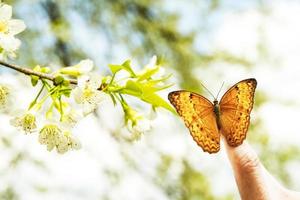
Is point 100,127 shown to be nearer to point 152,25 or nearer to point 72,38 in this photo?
point 72,38

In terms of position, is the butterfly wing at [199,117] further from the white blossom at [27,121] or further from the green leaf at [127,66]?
the white blossom at [27,121]

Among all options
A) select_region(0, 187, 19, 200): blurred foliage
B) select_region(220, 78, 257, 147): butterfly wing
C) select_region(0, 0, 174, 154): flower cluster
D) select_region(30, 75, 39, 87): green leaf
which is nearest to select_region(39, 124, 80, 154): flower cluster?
select_region(0, 0, 174, 154): flower cluster

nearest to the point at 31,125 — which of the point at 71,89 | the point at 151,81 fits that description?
the point at 71,89

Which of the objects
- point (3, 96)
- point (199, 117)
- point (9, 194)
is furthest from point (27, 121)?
point (9, 194)

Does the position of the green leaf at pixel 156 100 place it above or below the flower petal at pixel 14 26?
below

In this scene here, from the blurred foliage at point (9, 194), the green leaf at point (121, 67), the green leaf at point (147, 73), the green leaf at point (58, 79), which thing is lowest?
the green leaf at point (58, 79)

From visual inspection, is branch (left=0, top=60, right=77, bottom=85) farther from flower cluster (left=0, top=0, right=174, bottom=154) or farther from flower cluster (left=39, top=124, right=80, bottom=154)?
flower cluster (left=39, top=124, right=80, bottom=154)

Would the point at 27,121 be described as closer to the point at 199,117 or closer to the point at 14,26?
the point at 14,26

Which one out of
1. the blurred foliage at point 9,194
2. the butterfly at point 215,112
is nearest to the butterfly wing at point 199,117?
the butterfly at point 215,112
